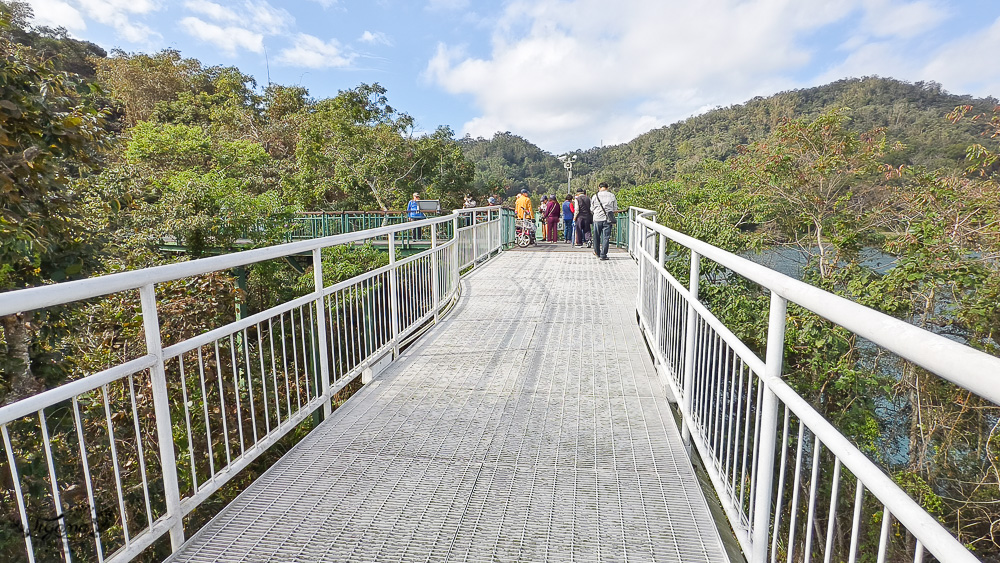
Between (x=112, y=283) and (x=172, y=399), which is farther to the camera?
(x=172, y=399)

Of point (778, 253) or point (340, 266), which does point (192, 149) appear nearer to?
point (340, 266)

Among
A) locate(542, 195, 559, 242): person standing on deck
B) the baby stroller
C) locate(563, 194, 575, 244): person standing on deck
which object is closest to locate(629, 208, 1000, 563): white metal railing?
the baby stroller

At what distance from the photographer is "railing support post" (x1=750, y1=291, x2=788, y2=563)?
5.75 ft

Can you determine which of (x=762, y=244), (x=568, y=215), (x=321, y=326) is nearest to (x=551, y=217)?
(x=568, y=215)

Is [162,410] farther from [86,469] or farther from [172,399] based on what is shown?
[172,399]

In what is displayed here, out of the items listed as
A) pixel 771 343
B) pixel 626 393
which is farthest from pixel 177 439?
pixel 771 343

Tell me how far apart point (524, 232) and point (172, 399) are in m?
11.8

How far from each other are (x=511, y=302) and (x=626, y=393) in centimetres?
356

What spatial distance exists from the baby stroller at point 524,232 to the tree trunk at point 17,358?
13.5m

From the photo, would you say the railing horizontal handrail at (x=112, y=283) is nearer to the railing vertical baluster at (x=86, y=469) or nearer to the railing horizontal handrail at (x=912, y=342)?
the railing vertical baluster at (x=86, y=469)

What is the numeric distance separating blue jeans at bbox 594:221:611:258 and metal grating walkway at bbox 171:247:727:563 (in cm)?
753

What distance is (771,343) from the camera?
5.71 feet

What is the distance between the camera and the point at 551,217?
18719 mm

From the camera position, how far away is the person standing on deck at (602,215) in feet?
38.2
